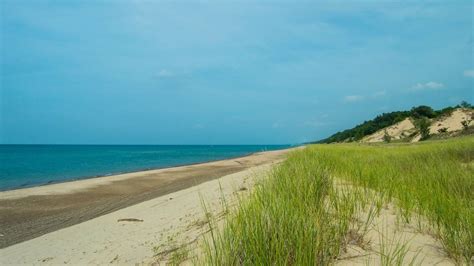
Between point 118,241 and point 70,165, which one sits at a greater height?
point 70,165

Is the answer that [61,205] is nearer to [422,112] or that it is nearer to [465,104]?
[465,104]

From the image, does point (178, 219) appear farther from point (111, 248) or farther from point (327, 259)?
point (327, 259)

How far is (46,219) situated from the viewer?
10008 millimetres

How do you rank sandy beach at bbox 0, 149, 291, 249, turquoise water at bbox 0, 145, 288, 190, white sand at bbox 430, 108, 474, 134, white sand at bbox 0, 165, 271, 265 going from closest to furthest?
white sand at bbox 0, 165, 271, 265, sandy beach at bbox 0, 149, 291, 249, turquoise water at bbox 0, 145, 288, 190, white sand at bbox 430, 108, 474, 134

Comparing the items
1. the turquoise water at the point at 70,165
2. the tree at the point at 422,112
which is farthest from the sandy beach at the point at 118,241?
the tree at the point at 422,112

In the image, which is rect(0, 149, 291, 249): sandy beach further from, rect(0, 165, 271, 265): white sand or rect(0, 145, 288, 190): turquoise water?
rect(0, 145, 288, 190): turquoise water

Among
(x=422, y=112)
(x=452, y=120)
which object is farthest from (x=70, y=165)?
(x=422, y=112)

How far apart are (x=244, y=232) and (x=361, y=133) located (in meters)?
62.6

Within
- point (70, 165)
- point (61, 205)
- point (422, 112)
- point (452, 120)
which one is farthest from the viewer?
point (422, 112)

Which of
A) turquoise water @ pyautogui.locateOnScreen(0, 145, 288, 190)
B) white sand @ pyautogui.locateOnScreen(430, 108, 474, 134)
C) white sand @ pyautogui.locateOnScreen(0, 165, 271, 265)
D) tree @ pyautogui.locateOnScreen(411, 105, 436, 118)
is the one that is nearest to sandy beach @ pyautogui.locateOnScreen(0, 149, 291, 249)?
white sand @ pyautogui.locateOnScreen(0, 165, 271, 265)

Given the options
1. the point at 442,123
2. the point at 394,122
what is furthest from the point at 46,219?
the point at 394,122

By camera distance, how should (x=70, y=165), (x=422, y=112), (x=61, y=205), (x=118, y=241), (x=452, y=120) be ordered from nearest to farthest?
(x=118, y=241) < (x=61, y=205) < (x=70, y=165) < (x=452, y=120) < (x=422, y=112)

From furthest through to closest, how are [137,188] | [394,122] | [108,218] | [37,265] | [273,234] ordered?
[394,122] < [137,188] < [108,218] < [37,265] < [273,234]

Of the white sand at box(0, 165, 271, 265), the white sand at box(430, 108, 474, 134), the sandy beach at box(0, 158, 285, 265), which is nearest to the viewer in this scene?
the sandy beach at box(0, 158, 285, 265)
